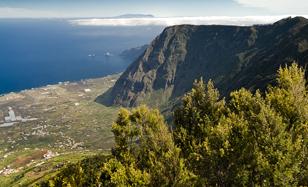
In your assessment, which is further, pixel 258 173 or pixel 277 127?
pixel 277 127

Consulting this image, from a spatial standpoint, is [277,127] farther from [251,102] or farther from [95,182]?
[95,182]

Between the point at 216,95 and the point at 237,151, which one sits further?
the point at 216,95

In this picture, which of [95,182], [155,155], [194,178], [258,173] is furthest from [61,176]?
[258,173]

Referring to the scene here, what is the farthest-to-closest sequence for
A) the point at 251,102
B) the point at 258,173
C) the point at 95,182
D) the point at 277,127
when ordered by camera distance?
1. the point at 251,102
2. the point at 95,182
3. the point at 277,127
4. the point at 258,173

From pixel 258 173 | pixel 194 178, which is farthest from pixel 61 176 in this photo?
pixel 258 173

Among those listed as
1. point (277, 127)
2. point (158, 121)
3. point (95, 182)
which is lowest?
point (95, 182)

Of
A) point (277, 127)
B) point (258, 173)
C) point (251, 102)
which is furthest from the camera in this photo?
point (251, 102)

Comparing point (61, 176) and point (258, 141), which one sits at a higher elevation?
point (258, 141)

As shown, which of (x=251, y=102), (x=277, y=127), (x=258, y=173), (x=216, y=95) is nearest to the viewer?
(x=258, y=173)

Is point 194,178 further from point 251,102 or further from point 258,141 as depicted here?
point 251,102
